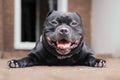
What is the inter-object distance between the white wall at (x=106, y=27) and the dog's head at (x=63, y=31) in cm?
290

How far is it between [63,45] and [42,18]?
3.48 metres

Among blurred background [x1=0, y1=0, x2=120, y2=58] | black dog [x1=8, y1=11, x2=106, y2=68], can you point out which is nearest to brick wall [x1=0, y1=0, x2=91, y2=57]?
blurred background [x1=0, y1=0, x2=120, y2=58]

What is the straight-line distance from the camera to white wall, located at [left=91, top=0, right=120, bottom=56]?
707cm

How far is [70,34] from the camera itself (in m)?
3.94

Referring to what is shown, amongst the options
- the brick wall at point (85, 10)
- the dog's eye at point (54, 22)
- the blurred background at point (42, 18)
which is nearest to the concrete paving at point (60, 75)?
the dog's eye at point (54, 22)

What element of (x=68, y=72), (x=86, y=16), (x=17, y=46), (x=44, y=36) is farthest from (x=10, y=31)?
(x=68, y=72)

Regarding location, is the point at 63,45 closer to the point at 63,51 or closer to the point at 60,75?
the point at 63,51

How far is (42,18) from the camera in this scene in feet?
24.4

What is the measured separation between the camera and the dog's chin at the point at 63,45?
3968 mm

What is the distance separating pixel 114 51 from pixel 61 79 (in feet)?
12.3

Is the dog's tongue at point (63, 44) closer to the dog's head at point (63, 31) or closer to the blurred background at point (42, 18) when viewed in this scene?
the dog's head at point (63, 31)

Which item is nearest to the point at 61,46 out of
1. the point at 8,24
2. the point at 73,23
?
the point at 73,23

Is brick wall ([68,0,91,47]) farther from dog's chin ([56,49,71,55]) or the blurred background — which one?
dog's chin ([56,49,71,55])

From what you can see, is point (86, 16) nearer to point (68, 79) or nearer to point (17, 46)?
point (17, 46)
